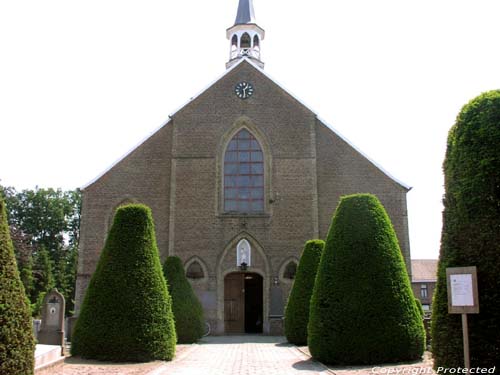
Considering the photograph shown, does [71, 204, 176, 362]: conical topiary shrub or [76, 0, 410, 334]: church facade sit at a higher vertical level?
[76, 0, 410, 334]: church facade

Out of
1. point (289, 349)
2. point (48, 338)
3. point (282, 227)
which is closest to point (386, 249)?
point (289, 349)

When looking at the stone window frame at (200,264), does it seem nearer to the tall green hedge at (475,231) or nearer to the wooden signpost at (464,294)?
the tall green hedge at (475,231)

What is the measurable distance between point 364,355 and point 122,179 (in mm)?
17226

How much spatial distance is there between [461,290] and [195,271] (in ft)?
59.5

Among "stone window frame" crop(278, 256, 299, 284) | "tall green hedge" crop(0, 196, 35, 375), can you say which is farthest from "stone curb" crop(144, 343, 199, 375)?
"stone window frame" crop(278, 256, 299, 284)

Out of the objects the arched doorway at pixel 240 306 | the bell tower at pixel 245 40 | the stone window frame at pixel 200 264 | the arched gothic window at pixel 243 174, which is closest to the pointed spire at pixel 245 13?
the bell tower at pixel 245 40

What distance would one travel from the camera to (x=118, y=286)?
13.9m

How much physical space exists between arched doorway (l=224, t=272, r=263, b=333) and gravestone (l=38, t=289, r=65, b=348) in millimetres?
11491

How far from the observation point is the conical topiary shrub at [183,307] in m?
19.8

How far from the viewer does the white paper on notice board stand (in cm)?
835

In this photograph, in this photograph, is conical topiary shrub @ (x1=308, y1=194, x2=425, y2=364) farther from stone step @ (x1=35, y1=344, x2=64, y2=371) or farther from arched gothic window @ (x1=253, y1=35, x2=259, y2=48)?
arched gothic window @ (x1=253, y1=35, x2=259, y2=48)

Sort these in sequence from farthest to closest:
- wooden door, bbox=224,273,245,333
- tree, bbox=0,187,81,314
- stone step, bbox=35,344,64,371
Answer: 1. tree, bbox=0,187,81,314
2. wooden door, bbox=224,273,245,333
3. stone step, bbox=35,344,64,371

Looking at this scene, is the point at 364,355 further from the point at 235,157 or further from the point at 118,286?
the point at 235,157

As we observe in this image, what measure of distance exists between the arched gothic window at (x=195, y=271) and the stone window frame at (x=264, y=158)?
2541 mm
